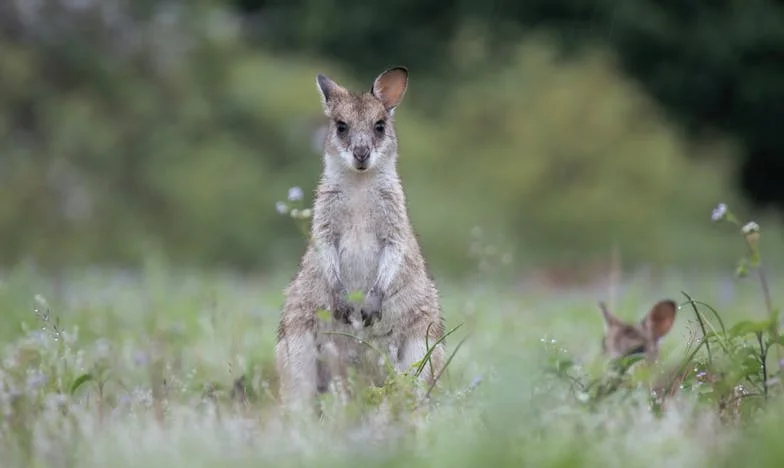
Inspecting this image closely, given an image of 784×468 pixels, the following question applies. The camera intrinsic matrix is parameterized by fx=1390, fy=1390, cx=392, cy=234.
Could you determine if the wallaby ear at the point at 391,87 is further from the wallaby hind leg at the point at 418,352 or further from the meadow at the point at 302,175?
the meadow at the point at 302,175

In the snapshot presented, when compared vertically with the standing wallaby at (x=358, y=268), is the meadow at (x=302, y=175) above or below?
above

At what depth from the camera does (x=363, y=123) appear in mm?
6152

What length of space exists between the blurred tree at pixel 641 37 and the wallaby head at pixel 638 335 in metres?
17.2

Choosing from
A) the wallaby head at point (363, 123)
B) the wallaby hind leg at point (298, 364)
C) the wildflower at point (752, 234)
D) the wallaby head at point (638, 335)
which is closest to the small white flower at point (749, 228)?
the wildflower at point (752, 234)

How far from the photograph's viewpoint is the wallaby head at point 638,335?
4.11m

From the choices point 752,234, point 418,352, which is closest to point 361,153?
point 418,352

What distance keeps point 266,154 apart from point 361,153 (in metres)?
11.8

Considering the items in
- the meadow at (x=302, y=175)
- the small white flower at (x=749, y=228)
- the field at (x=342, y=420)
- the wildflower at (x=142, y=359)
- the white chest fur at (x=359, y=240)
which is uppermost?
the meadow at (x=302, y=175)

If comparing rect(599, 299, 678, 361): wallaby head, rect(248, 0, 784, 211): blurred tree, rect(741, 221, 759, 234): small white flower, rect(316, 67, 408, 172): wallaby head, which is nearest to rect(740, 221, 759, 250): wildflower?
rect(741, 221, 759, 234): small white flower

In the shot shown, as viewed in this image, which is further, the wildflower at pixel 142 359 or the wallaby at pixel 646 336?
the wildflower at pixel 142 359

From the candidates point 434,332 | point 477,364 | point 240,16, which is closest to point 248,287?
point 477,364

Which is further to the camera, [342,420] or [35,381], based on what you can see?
[35,381]

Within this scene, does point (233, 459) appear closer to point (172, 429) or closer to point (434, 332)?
point (172, 429)

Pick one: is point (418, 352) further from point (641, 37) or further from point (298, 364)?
point (641, 37)
